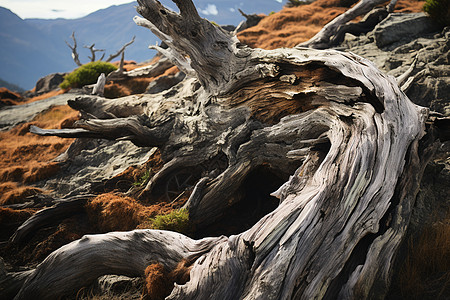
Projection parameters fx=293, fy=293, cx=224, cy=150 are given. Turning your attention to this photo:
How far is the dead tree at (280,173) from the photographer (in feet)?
8.46

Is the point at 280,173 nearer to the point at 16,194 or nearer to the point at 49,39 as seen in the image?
the point at 16,194

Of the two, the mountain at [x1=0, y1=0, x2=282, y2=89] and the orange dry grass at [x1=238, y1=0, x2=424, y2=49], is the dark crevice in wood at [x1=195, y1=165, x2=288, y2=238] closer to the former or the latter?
the orange dry grass at [x1=238, y1=0, x2=424, y2=49]

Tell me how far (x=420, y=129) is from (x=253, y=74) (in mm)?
2719

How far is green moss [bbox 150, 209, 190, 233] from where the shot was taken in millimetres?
4582

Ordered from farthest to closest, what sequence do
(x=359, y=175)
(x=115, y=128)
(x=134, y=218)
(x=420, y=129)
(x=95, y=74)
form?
1. (x=95, y=74)
2. (x=115, y=128)
3. (x=134, y=218)
4. (x=420, y=129)
5. (x=359, y=175)

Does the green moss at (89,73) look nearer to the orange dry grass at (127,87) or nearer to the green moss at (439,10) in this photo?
the orange dry grass at (127,87)

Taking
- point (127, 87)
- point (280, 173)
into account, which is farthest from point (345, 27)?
point (127, 87)

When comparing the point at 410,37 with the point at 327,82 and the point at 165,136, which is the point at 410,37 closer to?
the point at 327,82

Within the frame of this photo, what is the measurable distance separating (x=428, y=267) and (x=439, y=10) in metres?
7.89

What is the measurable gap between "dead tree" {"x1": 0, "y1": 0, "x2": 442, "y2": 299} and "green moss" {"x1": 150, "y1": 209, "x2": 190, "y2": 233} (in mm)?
265

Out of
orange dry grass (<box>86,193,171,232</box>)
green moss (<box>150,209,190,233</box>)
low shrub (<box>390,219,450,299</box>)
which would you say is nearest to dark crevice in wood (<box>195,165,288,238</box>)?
green moss (<box>150,209,190,233</box>)

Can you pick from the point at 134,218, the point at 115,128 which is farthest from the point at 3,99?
the point at 134,218

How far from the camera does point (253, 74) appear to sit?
5.13 m

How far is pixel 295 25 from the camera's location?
16938mm
